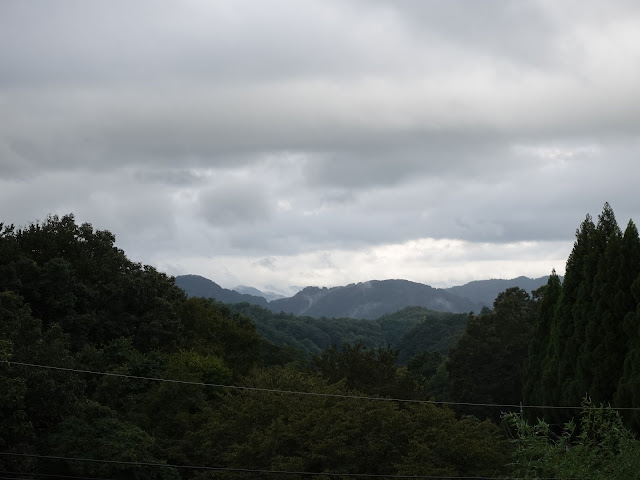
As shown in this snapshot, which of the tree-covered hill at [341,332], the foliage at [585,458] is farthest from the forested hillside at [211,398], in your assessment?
the tree-covered hill at [341,332]

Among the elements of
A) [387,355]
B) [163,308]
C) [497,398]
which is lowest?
[497,398]

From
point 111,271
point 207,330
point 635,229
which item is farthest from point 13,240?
point 635,229

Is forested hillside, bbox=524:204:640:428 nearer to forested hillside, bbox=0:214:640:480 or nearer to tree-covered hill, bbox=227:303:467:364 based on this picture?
forested hillside, bbox=0:214:640:480

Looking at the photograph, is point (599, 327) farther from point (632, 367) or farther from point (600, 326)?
point (632, 367)

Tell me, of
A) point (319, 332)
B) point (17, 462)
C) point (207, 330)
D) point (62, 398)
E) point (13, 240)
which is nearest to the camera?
point (17, 462)

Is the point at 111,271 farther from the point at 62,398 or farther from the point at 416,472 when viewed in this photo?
the point at 416,472

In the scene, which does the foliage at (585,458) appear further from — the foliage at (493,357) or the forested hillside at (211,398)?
the foliage at (493,357)

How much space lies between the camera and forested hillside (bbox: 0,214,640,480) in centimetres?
2248

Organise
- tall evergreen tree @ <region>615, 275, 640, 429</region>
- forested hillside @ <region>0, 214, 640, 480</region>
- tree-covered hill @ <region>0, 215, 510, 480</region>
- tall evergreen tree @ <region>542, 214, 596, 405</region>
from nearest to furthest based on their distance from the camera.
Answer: forested hillside @ <region>0, 214, 640, 480</region> → tree-covered hill @ <region>0, 215, 510, 480</region> → tall evergreen tree @ <region>615, 275, 640, 429</region> → tall evergreen tree @ <region>542, 214, 596, 405</region>

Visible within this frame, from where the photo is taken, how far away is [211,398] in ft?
111

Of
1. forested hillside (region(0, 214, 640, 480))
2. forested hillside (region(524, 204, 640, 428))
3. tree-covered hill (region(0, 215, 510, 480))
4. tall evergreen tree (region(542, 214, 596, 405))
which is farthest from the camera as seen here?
tall evergreen tree (region(542, 214, 596, 405))

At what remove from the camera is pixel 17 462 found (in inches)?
953

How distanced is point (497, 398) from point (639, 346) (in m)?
21.7

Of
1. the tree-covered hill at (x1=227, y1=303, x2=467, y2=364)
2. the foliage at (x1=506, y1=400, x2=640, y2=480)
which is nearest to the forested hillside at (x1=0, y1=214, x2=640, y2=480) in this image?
the foliage at (x1=506, y1=400, x2=640, y2=480)
